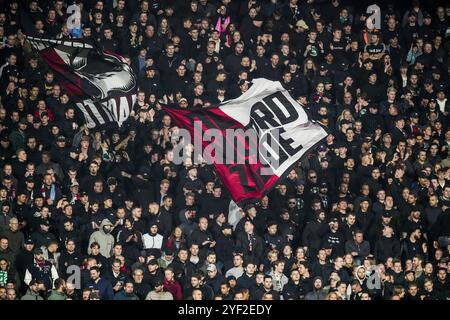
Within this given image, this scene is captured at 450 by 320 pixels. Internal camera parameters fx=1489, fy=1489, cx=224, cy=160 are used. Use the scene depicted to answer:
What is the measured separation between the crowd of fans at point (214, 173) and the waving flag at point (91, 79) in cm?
20

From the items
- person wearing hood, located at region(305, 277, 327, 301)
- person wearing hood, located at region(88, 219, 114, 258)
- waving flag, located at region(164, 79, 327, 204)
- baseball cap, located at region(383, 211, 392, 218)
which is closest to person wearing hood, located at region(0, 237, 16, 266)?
person wearing hood, located at region(88, 219, 114, 258)

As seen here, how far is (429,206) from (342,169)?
1.48 m

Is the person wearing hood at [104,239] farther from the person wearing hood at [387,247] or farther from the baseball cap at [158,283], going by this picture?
the person wearing hood at [387,247]

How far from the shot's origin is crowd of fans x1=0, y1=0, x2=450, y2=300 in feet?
68.4

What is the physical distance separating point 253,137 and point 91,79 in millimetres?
2865

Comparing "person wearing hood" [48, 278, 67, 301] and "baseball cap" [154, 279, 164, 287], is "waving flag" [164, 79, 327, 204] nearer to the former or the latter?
"baseball cap" [154, 279, 164, 287]

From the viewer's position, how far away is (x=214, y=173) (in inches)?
890

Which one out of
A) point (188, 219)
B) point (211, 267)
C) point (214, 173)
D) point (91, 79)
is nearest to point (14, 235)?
point (188, 219)

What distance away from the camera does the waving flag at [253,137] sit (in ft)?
72.7

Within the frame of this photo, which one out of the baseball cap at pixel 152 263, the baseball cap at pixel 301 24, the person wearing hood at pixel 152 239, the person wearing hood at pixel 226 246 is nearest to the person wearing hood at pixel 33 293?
the baseball cap at pixel 152 263

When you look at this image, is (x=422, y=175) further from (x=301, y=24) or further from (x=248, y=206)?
(x=301, y=24)
